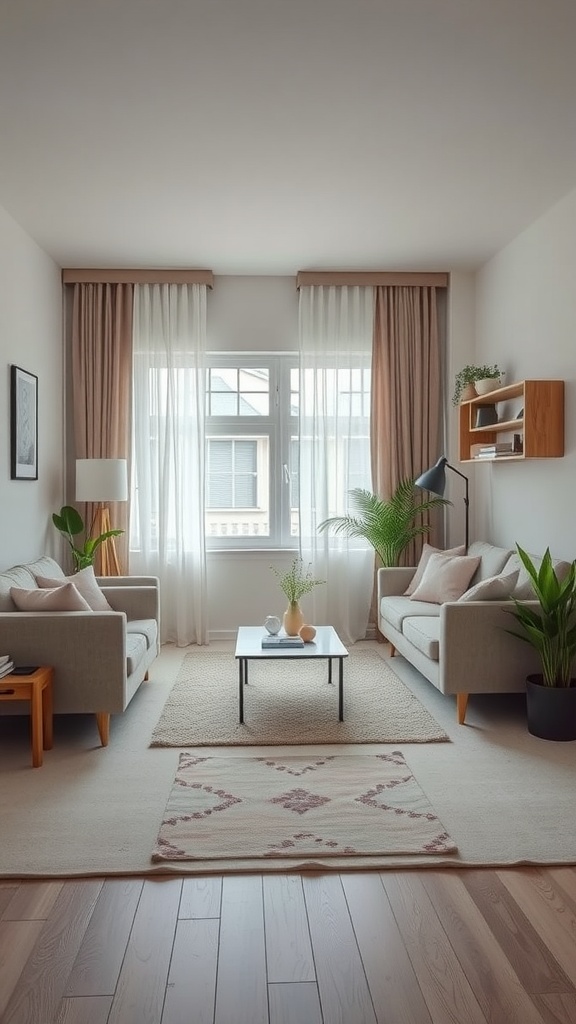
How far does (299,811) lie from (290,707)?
1308mm

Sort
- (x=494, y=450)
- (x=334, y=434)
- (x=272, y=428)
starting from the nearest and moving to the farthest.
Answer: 1. (x=494, y=450)
2. (x=334, y=434)
3. (x=272, y=428)

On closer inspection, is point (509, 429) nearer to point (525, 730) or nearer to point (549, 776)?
point (525, 730)

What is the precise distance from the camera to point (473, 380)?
528 centimetres

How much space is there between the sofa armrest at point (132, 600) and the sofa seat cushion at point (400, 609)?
1.51 metres

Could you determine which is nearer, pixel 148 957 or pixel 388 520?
pixel 148 957

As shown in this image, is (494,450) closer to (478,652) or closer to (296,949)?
(478,652)

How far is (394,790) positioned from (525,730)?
1074 millimetres

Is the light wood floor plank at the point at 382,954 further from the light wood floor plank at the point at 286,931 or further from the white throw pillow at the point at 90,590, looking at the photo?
the white throw pillow at the point at 90,590

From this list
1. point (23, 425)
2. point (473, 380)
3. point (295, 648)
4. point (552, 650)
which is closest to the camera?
point (552, 650)

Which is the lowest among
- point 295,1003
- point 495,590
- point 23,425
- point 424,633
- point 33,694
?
point 295,1003

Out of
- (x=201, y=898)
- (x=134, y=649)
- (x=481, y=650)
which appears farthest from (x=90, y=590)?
(x=201, y=898)

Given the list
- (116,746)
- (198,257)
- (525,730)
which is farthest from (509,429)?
(116,746)

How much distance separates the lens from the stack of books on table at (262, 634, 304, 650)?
407 centimetres

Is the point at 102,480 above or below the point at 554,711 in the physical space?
above
